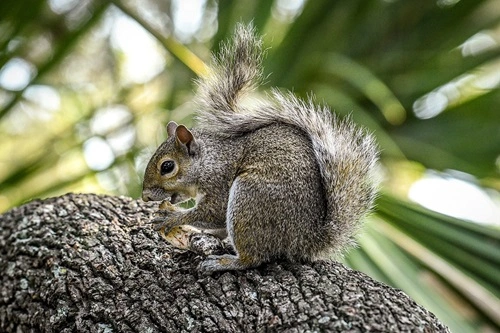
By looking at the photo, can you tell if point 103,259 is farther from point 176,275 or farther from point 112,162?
point 112,162

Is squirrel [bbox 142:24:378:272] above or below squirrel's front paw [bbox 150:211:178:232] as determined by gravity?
above

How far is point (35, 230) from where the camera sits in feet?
5.47

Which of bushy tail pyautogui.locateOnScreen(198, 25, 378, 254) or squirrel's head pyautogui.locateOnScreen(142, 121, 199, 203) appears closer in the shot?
bushy tail pyautogui.locateOnScreen(198, 25, 378, 254)

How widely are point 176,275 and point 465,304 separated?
4.17ft

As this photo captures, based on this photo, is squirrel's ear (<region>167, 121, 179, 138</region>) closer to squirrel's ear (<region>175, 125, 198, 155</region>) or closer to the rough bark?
squirrel's ear (<region>175, 125, 198, 155</region>)

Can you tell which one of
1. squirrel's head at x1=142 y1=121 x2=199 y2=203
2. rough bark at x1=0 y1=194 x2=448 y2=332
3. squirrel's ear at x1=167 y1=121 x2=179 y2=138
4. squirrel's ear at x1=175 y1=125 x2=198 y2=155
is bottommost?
rough bark at x1=0 y1=194 x2=448 y2=332

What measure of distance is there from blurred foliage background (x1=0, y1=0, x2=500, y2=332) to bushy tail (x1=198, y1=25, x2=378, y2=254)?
0.85 ft

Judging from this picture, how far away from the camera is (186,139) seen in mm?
1765

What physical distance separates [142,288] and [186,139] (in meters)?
0.49

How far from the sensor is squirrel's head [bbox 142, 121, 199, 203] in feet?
5.78

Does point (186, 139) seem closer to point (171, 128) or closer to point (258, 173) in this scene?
point (171, 128)

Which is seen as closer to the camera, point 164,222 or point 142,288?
point 142,288

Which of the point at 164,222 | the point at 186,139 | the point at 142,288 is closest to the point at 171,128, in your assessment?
the point at 186,139

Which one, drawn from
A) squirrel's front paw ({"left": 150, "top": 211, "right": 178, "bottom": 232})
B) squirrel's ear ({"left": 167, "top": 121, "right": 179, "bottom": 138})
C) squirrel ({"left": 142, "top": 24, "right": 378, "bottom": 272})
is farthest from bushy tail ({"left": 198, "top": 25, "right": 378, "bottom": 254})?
squirrel's front paw ({"left": 150, "top": 211, "right": 178, "bottom": 232})
